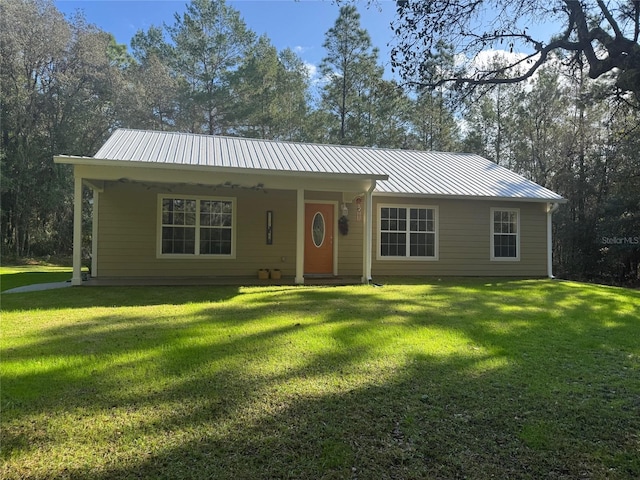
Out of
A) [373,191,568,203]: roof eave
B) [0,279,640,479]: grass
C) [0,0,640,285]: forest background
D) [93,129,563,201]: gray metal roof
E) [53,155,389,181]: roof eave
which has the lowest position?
[0,279,640,479]: grass

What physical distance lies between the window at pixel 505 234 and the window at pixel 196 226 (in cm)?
756

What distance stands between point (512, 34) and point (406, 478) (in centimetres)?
469

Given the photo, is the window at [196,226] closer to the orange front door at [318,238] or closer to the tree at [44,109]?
the orange front door at [318,238]

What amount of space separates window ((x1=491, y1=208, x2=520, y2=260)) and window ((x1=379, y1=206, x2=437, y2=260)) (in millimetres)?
1903

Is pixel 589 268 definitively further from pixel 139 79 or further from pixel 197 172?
pixel 139 79

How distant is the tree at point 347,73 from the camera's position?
23094mm

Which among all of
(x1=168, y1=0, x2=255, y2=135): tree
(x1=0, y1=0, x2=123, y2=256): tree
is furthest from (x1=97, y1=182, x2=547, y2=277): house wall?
(x1=168, y1=0, x2=255, y2=135): tree

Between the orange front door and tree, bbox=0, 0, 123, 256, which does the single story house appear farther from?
tree, bbox=0, 0, 123, 256

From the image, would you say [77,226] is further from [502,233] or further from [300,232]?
[502,233]

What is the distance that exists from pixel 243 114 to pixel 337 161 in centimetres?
1441

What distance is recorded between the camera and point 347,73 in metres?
23.8

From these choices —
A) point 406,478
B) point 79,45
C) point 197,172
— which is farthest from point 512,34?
point 79,45

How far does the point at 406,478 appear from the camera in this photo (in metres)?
2.17

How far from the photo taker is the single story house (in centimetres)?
963
